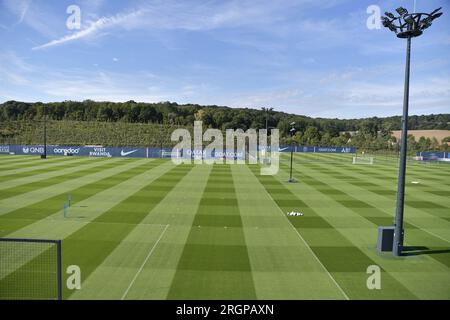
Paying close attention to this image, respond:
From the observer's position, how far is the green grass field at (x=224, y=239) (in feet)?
37.5

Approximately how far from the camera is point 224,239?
54.2 feet

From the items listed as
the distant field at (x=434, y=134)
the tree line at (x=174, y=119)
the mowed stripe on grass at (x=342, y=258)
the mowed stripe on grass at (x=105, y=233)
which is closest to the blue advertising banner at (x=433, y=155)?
the tree line at (x=174, y=119)

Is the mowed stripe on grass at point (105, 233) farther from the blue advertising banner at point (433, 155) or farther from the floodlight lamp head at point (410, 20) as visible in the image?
the blue advertising banner at point (433, 155)

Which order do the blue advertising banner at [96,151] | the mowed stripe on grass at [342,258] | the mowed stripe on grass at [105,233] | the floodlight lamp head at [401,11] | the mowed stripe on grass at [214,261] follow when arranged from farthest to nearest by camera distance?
the blue advertising banner at [96,151], the mowed stripe on grass at [105,233], the floodlight lamp head at [401,11], the mowed stripe on grass at [342,258], the mowed stripe on grass at [214,261]

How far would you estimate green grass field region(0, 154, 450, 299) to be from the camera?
37.5 feet

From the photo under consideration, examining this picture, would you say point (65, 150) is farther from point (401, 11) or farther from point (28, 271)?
point (401, 11)

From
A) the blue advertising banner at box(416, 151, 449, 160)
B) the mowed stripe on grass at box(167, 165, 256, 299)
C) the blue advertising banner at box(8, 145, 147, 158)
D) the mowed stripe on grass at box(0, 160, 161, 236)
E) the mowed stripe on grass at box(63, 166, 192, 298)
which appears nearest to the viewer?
the mowed stripe on grass at box(167, 165, 256, 299)

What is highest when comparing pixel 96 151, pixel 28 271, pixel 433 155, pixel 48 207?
pixel 433 155

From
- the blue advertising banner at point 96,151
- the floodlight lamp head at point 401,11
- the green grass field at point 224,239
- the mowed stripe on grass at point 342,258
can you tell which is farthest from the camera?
the blue advertising banner at point 96,151

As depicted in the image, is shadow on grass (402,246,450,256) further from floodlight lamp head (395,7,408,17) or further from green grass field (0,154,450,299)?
floodlight lamp head (395,7,408,17)

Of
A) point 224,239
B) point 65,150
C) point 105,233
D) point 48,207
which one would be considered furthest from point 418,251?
point 65,150

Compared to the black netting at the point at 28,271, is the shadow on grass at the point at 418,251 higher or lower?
higher

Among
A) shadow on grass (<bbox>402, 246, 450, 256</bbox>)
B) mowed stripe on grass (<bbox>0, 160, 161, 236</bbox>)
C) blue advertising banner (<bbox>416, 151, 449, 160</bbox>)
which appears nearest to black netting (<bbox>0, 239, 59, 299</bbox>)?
mowed stripe on grass (<bbox>0, 160, 161, 236</bbox>)

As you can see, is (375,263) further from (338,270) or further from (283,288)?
(283,288)
